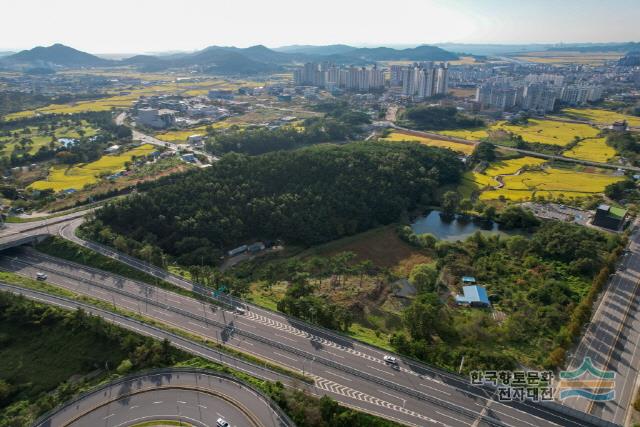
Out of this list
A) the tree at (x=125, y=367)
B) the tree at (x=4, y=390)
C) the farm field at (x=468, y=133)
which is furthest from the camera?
the farm field at (x=468, y=133)

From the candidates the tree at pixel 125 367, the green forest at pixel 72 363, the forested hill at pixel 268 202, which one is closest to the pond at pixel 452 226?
the forested hill at pixel 268 202

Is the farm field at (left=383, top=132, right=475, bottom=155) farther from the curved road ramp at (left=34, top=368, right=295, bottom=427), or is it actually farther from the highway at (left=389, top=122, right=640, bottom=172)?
the curved road ramp at (left=34, top=368, right=295, bottom=427)

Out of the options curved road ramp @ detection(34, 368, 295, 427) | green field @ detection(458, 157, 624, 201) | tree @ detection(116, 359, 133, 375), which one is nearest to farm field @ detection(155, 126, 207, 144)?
green field @ detection(458, 157, 624, 201)

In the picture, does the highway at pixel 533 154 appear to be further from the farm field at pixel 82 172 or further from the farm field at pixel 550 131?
the farm field at pixel 82 172

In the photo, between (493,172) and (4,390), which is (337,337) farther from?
(493,172)

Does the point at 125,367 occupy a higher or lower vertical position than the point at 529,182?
higher

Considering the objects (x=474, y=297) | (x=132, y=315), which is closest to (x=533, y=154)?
(x=474, y=297)
